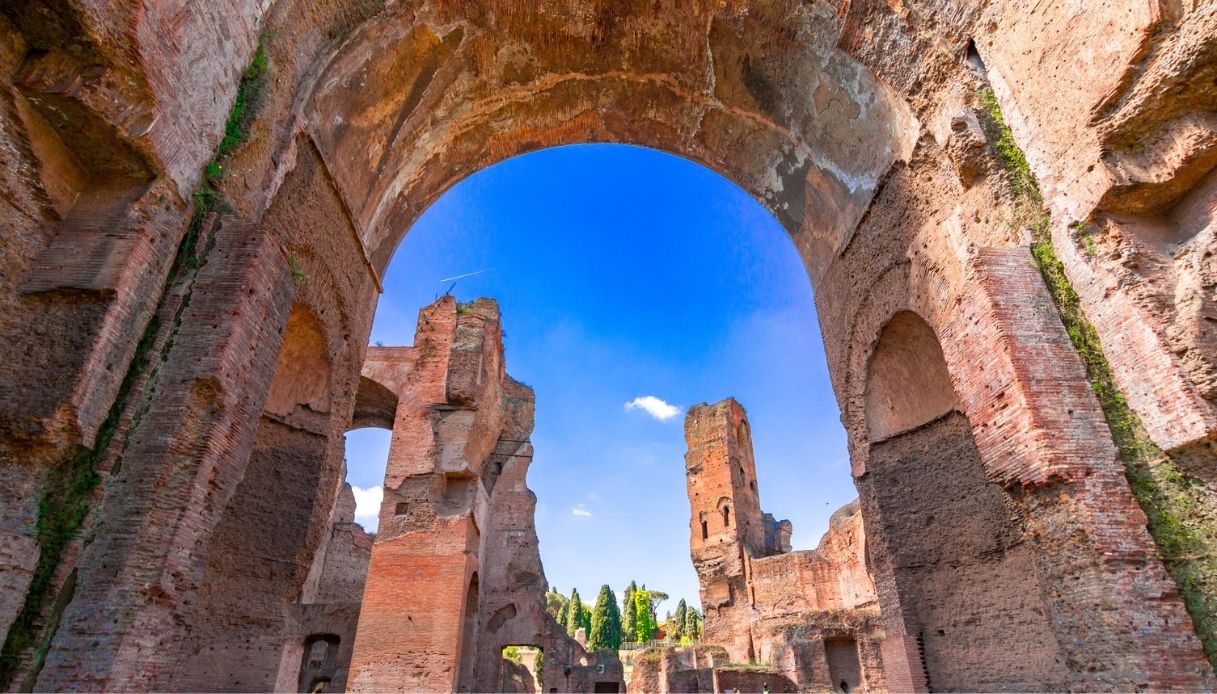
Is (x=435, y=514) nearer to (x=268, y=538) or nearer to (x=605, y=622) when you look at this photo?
(x=268, y=538)

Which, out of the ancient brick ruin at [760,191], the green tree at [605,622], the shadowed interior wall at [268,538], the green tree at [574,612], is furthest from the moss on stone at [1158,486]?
the green tree at [574,612]

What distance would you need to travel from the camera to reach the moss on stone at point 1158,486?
367 cm

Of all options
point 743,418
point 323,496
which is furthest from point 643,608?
point 323,496

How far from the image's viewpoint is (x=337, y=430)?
695 centimetres

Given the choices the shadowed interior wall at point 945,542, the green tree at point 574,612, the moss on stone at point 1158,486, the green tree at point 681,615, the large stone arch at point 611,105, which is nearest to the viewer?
the moss on stone at point 1158,486

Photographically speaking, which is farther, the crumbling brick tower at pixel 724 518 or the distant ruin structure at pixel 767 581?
the crumbling brick tower at pixel 724 518

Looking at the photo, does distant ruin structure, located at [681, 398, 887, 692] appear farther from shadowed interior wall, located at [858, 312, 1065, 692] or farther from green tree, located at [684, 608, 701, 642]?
green tree, located at [684, 608, 701, 642]

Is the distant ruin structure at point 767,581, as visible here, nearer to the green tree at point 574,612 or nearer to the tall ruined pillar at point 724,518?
the tall ruined pillar at point 724,518

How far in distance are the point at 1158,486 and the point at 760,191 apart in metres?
5.90

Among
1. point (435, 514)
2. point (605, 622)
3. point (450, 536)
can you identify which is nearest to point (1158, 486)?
point (450, 536)

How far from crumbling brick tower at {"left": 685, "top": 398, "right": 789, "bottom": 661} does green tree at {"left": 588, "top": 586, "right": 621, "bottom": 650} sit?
697 inches

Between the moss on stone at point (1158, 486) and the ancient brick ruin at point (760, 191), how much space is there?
0.06ft

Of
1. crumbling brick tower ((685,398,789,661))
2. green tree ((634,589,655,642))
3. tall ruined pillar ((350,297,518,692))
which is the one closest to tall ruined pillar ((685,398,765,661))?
crumbling brick tower ((685,398,789,661))

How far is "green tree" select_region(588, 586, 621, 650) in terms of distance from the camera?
133 ft
